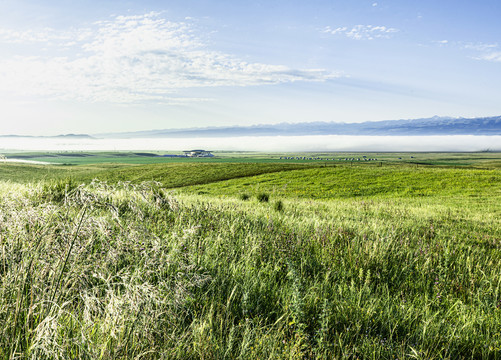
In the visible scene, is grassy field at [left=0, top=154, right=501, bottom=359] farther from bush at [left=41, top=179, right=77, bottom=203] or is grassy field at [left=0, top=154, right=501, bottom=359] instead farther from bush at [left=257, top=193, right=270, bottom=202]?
bush at [left=257, top=193, right=270, bottom=202]

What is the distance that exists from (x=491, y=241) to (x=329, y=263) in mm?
7889

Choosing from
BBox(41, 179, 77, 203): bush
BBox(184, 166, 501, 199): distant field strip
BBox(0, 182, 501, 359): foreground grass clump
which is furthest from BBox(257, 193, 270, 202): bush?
BBox(0, 182, 501, 359): foreground grass clump

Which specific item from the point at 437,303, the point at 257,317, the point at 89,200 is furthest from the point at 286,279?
the point at 89,200

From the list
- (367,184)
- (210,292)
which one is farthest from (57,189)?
(367,184)

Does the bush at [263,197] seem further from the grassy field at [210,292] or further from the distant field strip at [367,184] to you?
the grassy field at [210,292]

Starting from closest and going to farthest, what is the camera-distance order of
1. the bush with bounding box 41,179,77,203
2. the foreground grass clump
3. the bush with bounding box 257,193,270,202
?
the foreground grass clump < the bush with bounding box 41,179,77,203 < the bush with bounding box 257,193,270,202

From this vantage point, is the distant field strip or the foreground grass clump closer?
the foreground grass clump

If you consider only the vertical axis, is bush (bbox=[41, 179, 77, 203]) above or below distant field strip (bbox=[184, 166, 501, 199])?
above

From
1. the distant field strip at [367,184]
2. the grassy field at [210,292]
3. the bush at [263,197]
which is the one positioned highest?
the grassy field at [210,292]

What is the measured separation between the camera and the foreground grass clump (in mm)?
2529

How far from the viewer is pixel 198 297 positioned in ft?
13.0

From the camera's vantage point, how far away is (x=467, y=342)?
12.0ft

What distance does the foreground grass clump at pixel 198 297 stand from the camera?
99.6 inches

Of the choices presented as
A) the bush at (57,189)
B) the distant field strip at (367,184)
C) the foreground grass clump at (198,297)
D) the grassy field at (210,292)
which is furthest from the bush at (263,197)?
the foreground grass clump at (198,297)
